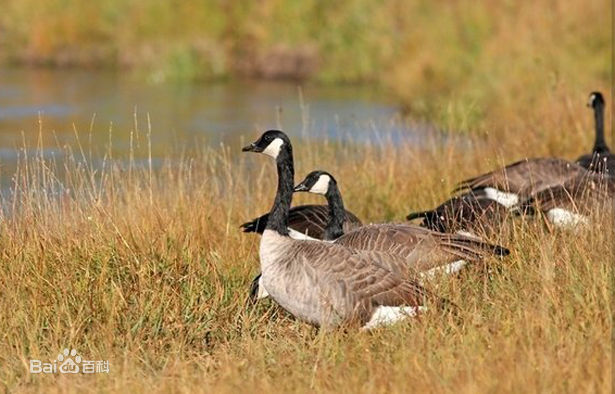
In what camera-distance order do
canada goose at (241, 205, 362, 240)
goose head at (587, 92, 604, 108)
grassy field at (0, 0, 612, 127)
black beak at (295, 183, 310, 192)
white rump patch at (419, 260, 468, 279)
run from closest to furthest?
white rump patch at (419, 260, 468, 279)
black beak at (295, 183, 310, 192)
canada goose at (241, 205, 362, 240)
goose head at (587, 92, 604, 108)
grassy field at (0, 0, 612, 127)

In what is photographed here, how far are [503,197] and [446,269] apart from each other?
3.07 metres

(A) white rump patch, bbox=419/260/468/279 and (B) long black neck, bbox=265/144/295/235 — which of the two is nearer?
(B) long black neck, bbox=265/144/295/235

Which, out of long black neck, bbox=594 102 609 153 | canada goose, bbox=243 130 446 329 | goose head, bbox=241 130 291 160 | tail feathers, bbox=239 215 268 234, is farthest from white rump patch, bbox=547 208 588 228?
long black neck, bbox=594 102 609 153

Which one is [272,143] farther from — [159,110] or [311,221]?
[159,110]

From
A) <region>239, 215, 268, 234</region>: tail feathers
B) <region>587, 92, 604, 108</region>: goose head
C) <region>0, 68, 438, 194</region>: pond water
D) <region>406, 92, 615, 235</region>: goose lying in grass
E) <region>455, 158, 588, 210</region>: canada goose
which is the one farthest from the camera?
<region>0, 68, 438, 194</region>: pond water

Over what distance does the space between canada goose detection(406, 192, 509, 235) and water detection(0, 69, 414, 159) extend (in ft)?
23.5

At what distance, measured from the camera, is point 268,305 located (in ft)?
27.3

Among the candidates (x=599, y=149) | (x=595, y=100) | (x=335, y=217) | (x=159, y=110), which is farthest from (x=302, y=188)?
(x=159, y=110)

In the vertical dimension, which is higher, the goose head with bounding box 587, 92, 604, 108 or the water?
the goose head with bounding box 587, 92, 604, 108

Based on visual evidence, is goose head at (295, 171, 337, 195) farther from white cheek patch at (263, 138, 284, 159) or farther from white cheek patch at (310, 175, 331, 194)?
white cheek patch at (263, 138, 284, 159)

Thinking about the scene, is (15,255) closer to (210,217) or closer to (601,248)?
(210,217)

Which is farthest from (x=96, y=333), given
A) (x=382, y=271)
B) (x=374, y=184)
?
(x=374, y=184)

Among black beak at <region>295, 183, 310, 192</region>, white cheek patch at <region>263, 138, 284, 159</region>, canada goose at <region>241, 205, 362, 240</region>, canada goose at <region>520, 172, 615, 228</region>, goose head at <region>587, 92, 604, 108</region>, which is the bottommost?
canada goose at <region>241, 205, 362, 240</region>

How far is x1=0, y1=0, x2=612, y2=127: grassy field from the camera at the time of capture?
70.8ft
